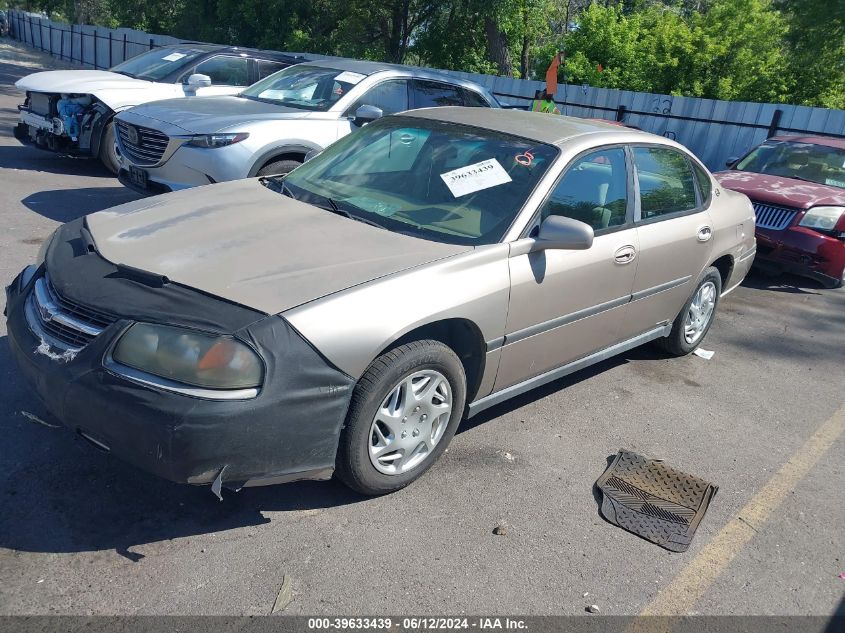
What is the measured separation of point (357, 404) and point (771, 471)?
8.34 ft

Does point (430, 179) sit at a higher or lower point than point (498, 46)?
lower

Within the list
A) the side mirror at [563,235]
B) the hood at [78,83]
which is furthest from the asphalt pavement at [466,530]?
the hood at [78,83]

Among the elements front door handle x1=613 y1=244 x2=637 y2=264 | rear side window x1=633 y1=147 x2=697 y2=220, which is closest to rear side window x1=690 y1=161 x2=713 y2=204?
rear side window x1=633 y1=147 x2=697 y2=220

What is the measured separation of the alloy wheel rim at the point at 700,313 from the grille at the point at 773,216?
8.72 ft

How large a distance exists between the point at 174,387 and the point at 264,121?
5.12 m

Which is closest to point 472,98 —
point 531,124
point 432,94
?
point 432,94

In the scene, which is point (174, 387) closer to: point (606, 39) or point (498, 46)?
point (606, 39)

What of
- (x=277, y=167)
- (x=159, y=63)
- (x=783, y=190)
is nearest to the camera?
(x=277, y=167)

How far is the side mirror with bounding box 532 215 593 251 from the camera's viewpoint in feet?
12.3

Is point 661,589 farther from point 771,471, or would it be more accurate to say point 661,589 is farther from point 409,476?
point 771,471

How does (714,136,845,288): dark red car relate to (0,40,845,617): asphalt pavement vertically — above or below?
above

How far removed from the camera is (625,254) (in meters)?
4.46

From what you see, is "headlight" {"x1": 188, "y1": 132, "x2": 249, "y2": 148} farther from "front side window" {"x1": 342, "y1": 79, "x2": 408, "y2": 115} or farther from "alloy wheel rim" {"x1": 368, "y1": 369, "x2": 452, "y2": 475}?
"alloy wheel rim" {"x1": 368, "y1": 369, "x2": 452, "y2": 475}

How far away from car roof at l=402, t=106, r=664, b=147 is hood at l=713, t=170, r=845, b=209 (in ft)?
12.1
